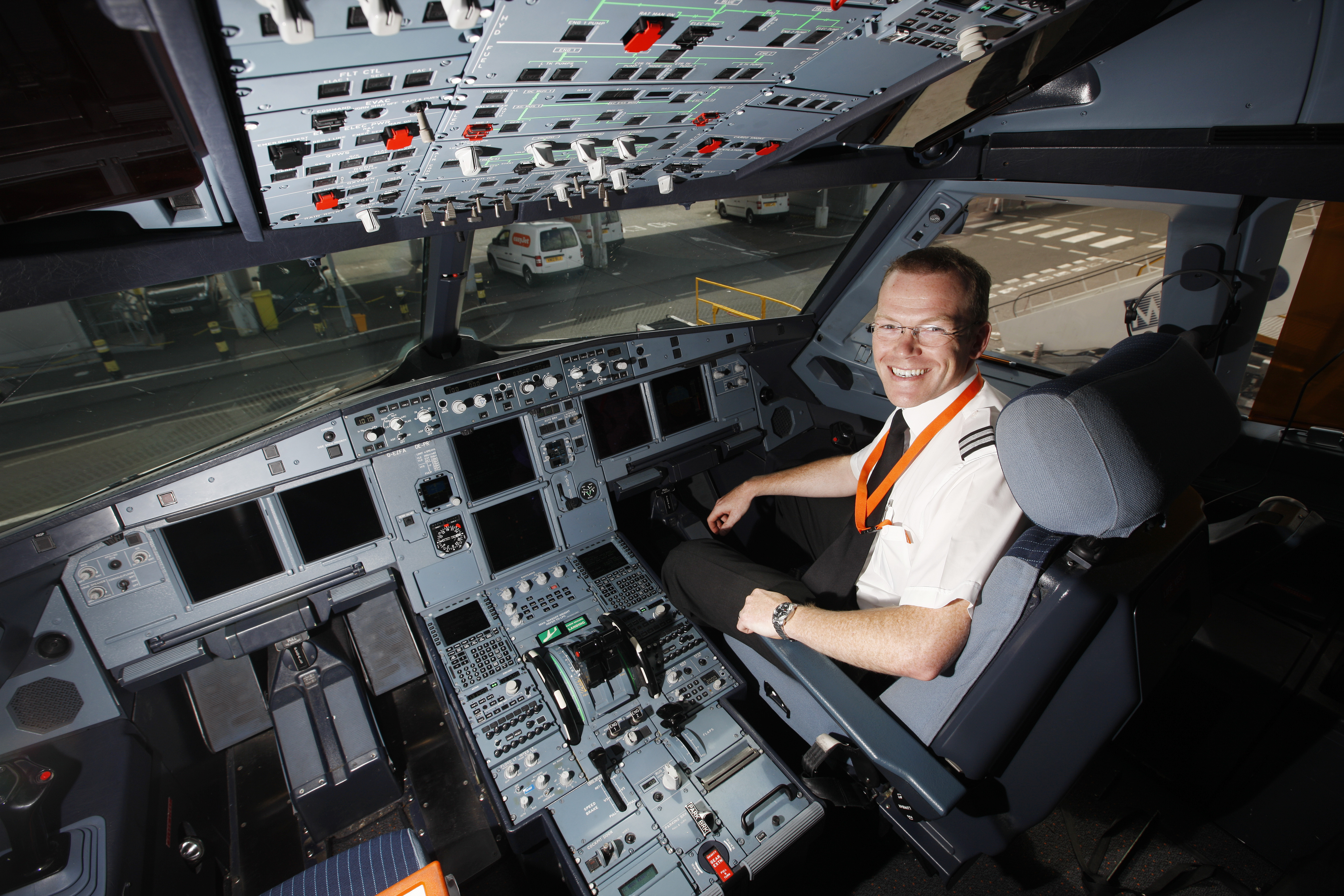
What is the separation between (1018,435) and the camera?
3.60ft

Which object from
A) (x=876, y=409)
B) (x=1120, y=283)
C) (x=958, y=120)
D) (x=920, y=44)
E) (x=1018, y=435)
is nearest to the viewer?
(x=1018, y=435)

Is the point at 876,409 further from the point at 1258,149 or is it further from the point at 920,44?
the point at 920,44

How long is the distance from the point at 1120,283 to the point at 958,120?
131 cm

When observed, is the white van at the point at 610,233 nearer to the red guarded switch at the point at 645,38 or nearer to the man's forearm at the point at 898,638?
the red guarded switch at the point at 645,38

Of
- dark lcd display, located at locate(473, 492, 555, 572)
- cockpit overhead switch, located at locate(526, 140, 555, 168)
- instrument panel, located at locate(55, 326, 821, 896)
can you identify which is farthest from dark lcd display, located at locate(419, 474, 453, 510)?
cockpit overhead switch, located at locate(526, 140, 555, 168)

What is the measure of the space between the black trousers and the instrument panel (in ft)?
1.53

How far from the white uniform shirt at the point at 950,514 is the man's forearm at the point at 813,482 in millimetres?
496

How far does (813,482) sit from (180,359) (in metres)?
6.18

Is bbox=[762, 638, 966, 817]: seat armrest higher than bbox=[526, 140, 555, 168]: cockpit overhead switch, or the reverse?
bbox=[526, 140, 555, 168]: cockpit overhead switch

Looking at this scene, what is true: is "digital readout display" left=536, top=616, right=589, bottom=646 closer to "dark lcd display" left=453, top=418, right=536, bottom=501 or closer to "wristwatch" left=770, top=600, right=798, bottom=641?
"dark lcd display" left=453, top=418, right=536, bottom=501

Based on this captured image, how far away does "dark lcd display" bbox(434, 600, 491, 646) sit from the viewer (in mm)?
2498

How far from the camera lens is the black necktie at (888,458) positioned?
1.73 metres

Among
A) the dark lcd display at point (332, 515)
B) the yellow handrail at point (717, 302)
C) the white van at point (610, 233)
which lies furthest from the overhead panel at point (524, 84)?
the yellow handrail at point (717, 302)

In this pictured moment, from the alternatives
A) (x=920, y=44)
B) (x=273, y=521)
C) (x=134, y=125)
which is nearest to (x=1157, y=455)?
(x=920, y=44)
